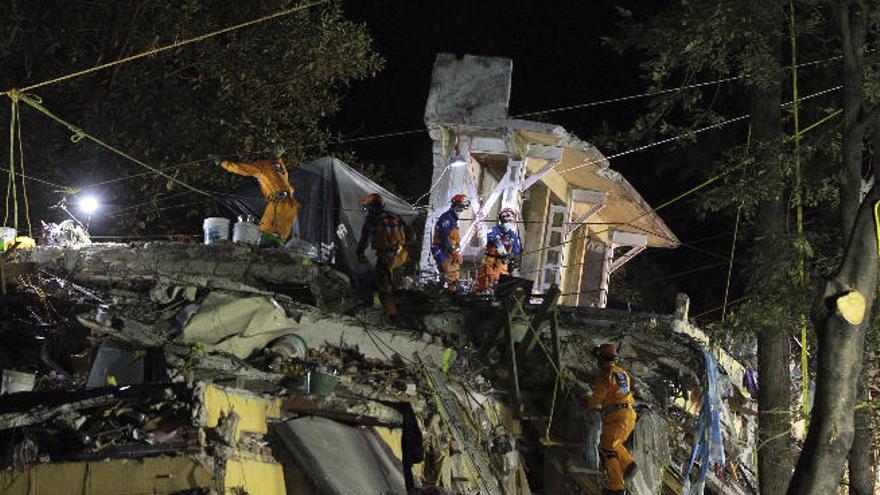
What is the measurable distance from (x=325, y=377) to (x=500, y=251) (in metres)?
7.62

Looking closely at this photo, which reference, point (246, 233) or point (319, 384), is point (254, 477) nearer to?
point (319, 384)

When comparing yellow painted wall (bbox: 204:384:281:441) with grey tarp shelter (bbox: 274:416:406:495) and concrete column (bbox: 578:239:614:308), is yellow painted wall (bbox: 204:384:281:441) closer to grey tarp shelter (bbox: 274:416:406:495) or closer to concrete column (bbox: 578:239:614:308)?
grey tarp shelter (bbox: 274:416:406:495)

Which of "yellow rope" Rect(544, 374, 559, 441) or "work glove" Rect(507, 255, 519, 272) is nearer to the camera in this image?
"yellow rope" Rect(544, 374, 559, 441)

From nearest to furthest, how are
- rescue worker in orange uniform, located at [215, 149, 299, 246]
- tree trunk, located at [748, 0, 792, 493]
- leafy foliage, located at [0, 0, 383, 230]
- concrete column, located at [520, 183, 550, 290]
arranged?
tree trunk, located at [748, 0, 792, 493] → rescue worker in orange uniform, located at [215, 149, 299, 246] → leafy foliage, located at [0, 0, 383, 230] → concrete column, located at [520, 183, 550, 290]

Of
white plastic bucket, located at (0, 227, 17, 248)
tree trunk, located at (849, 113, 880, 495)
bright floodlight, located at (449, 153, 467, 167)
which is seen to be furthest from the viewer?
bright floodlight, located at (449, 153, 467, 167)

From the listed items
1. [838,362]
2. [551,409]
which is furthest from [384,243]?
[838,362]

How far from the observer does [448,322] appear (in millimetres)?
12719

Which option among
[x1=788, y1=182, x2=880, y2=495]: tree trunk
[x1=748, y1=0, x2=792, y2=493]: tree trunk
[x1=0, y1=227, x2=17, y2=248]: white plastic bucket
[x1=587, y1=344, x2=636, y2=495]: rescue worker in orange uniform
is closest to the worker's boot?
[x1=587, y1=344, x2=636, y2=495]: rescue worker in orange uniform

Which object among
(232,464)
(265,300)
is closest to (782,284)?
(265,300)

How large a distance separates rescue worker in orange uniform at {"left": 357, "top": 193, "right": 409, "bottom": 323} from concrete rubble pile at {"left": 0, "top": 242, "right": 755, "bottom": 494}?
0.38m

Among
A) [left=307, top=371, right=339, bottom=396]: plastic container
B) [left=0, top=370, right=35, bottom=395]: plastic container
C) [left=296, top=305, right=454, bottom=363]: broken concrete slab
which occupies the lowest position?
[left=0, top=370, right=35, bottom=395]: plastic container

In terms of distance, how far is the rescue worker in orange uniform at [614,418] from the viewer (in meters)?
9.92

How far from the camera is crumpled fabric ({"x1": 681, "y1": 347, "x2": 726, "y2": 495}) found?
11.3 meters

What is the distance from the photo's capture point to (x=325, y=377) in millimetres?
8180
